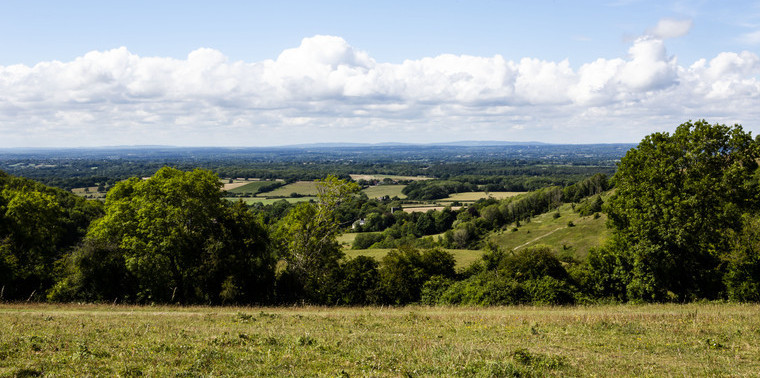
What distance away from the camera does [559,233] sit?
109 m

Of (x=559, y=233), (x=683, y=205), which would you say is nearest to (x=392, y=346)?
(x=683, y=205)

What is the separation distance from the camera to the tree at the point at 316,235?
37812 millimetres

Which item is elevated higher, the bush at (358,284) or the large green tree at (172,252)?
the large green tree at (172,252)

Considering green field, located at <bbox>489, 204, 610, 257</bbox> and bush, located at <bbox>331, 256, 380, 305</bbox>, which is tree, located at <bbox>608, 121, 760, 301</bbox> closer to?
bush, located at <bbox>331, 256, 380, 305</bbox>

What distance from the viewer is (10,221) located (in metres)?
36.5

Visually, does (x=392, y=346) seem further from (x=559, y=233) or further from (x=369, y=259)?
(x=559, y=233)

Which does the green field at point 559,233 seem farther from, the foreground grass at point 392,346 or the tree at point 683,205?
the foreground grass at point 392,346

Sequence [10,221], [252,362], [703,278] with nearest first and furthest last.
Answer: [252,362] → [703,278] → [10,221]

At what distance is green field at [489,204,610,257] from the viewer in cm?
9601

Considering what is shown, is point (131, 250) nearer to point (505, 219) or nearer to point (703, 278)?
point (703, 278)

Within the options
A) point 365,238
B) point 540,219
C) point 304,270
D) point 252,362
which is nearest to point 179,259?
point 304,270

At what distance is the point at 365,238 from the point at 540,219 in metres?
52.0

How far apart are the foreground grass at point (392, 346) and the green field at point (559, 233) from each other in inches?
2930

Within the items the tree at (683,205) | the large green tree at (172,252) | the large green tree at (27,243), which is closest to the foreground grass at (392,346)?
the tree at (683,205)
